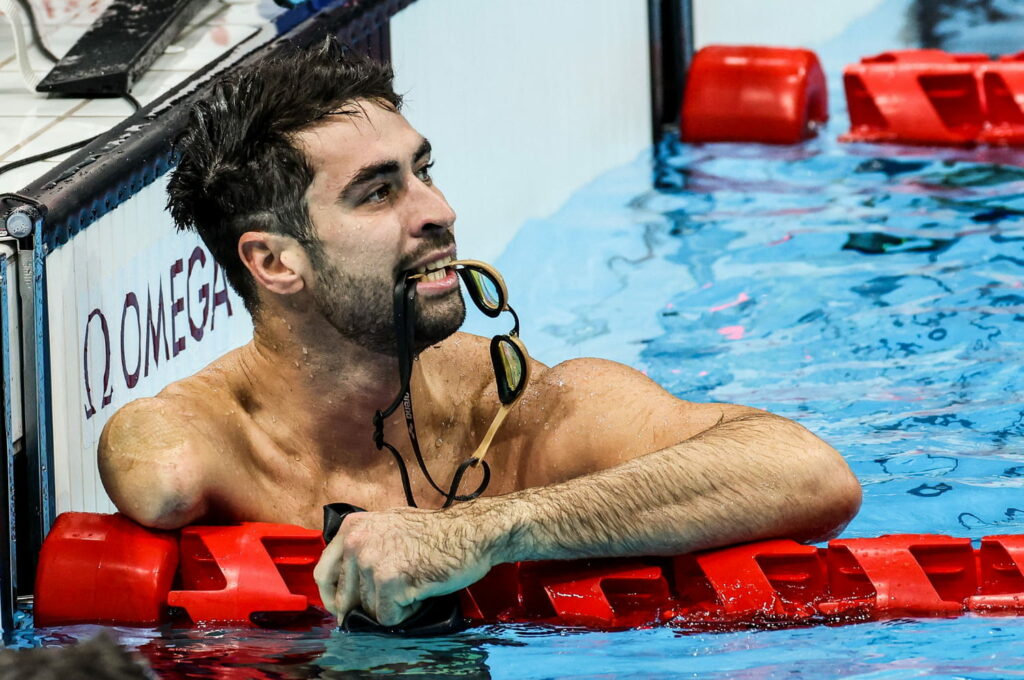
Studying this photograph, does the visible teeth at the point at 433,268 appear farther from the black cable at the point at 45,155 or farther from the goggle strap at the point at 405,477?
the black cable at the point at 45,155

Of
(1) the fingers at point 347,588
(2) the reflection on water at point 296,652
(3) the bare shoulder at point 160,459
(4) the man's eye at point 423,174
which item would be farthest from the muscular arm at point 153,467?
(4) the man's eye at point 423,174

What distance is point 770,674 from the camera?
7.15 feet

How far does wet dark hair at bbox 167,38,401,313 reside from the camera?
2564 millimetres

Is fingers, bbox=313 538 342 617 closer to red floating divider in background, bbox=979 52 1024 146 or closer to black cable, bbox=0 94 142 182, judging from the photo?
black cable, bbox=0 94 142 182

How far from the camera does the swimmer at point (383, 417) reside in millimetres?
2361

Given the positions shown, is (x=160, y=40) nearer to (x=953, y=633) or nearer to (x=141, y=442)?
(x=141, y=442)

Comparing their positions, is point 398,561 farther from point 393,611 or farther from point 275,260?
point 275,260

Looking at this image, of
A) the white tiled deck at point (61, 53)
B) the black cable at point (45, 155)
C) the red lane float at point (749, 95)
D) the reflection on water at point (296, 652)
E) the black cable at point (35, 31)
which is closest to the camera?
the reflection on water at point (296, 652)

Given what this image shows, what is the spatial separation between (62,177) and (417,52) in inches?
80.6

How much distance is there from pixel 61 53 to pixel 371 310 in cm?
166

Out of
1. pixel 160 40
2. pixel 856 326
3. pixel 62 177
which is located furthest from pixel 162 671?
pixel 856 326

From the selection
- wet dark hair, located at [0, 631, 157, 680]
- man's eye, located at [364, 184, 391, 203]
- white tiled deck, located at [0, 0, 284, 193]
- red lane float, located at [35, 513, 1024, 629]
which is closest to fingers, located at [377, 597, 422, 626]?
red lane float, located at [35, 513, 1024, 629]

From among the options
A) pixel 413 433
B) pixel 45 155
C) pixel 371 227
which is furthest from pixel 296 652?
pixel 45 155

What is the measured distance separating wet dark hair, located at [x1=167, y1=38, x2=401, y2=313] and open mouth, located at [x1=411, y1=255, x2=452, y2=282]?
0.59 feet
